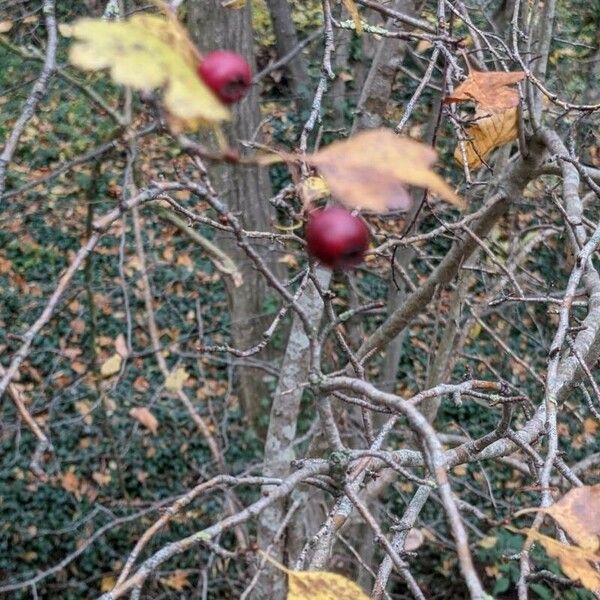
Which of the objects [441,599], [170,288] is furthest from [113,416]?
[441,599]

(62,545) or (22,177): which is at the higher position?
(22,177)

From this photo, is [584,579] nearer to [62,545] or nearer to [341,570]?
[341,570]

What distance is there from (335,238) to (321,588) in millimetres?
378

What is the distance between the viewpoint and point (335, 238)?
619 millimetres

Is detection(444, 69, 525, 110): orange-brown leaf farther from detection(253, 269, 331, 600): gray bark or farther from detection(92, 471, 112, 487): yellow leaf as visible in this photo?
detection(92, 471, 112, 487): yellow leaf

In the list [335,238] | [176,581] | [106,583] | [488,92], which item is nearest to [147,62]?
[335,238]

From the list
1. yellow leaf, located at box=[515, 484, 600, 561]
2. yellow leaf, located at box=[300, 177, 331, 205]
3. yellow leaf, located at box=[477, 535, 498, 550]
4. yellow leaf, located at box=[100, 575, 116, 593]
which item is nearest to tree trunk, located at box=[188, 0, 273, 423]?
yellow leaf, located at box=[100, 575, 116, 593]

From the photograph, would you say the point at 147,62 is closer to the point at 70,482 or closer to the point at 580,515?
the point at 580,515

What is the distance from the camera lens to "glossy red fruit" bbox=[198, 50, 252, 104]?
22.3 inches

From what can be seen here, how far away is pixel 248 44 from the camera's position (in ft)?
11.9

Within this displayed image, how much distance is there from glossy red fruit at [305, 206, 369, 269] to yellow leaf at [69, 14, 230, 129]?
184mm

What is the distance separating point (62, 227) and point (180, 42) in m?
5.58

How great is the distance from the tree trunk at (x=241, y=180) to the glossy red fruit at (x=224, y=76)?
2.93 meters

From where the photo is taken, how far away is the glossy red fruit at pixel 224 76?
22.3 inches
